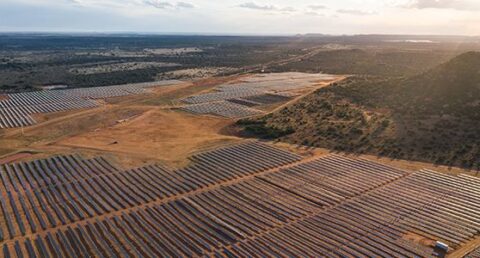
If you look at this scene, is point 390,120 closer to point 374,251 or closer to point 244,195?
point 244,195

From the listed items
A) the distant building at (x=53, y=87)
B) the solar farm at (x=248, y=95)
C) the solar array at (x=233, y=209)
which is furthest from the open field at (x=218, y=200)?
the distant building at (x=53, y=87)

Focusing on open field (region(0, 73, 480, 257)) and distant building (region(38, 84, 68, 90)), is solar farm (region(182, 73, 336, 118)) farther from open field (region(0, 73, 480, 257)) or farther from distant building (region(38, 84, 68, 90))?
distant building (region(38, 84, 68, 90))

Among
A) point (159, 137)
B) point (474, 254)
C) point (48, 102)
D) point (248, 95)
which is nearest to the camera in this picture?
point (474, 254)

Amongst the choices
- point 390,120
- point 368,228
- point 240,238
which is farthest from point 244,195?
point 390,120

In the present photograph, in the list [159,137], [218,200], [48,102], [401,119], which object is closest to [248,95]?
[159,137]

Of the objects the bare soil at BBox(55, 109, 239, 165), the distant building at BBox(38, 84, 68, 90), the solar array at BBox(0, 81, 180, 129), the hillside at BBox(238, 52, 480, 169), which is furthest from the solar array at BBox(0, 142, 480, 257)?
the distant building at BBox(38, 84, 68, 90)

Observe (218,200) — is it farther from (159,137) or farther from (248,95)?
(248,95)

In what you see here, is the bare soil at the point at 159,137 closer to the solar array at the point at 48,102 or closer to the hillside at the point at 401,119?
the hillside at the point at 401,119
